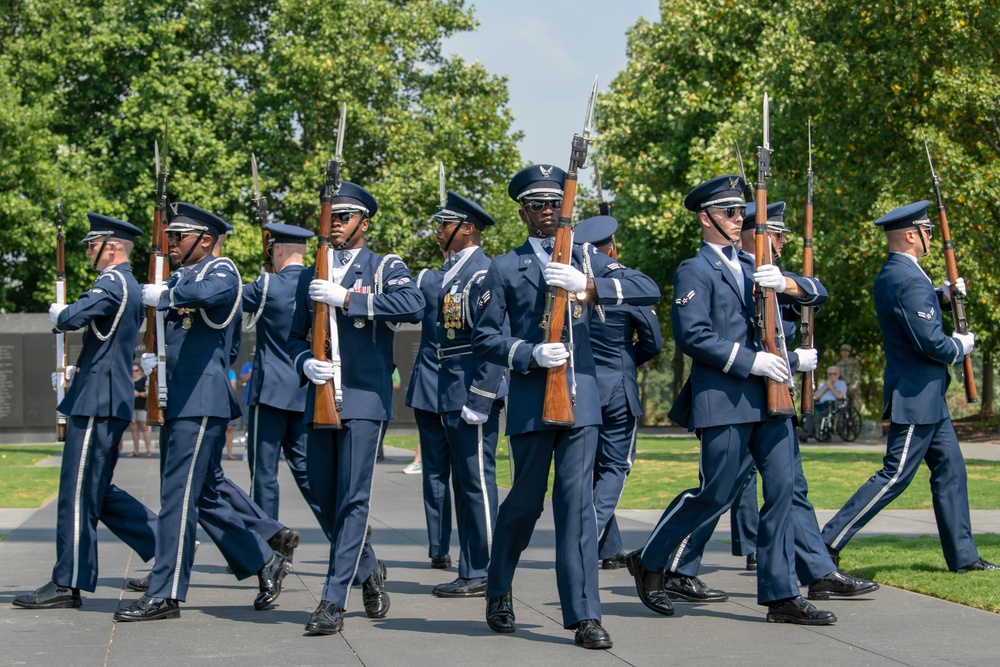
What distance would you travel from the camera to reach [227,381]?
757 centimetres

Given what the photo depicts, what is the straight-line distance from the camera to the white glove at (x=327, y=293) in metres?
6.92

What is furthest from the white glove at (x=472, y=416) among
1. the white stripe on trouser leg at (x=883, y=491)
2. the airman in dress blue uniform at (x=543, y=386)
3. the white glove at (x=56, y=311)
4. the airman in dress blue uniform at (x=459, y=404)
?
the white glove at (x=56, y=311)

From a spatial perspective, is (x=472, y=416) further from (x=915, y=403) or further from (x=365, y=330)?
(x=915, y=403)

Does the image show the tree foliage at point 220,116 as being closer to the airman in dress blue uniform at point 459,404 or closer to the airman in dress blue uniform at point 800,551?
the airman in dress blue uniform at point 459,404

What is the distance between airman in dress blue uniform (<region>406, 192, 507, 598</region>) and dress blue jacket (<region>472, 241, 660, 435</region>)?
1.20 metres

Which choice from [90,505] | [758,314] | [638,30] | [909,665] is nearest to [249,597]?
[90,505]

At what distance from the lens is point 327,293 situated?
6.91m

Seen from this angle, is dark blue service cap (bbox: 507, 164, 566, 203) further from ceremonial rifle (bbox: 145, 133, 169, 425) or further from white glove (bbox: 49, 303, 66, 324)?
white glove (bbox: 49, 303, 66, 324)

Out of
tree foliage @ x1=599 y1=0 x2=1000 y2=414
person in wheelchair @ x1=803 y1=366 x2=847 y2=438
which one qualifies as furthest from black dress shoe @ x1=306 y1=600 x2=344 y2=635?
person in wheelchair @ x1=803 y1=366 x2=847 y2=438

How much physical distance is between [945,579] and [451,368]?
10.4 feet

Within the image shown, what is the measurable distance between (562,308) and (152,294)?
254 centimetres

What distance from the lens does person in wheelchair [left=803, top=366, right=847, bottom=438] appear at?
26.0 metres

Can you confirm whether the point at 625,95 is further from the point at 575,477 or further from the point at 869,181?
the point at 575,477

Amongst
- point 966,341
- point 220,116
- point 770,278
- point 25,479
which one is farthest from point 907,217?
point 220,116
